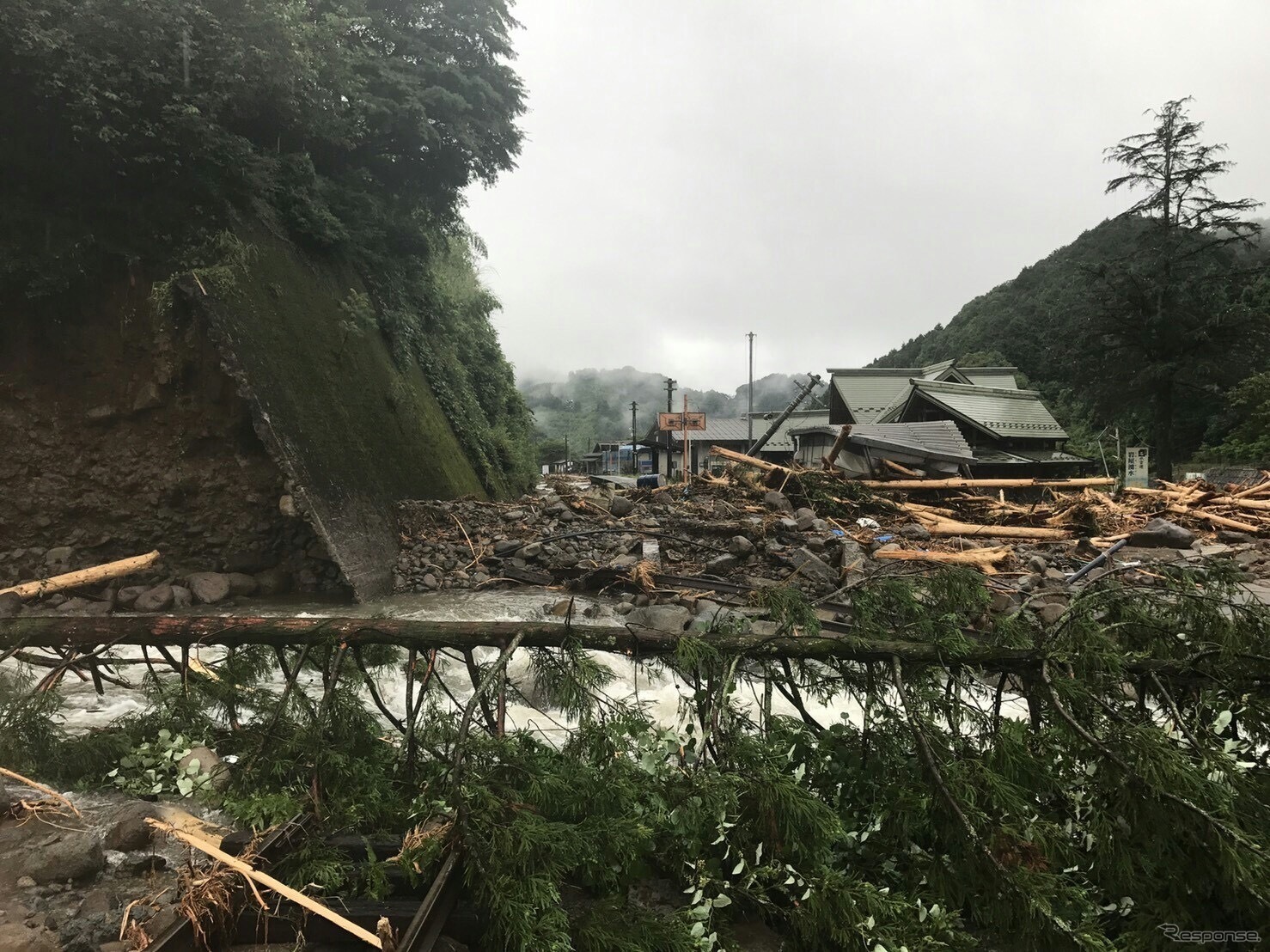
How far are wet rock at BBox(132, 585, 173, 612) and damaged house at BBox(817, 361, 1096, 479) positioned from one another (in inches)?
576

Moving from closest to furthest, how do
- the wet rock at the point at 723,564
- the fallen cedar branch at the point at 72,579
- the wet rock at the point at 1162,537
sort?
1. the fallen cedar branch at the point at 72,579
2. the wet rock at the point at 723,564
3. the wet rock at the point at 1162,537

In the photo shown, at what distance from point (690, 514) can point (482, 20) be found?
13.2m

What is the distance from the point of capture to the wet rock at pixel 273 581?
31.9ft

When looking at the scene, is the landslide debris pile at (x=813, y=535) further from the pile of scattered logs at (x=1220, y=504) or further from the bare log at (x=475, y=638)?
the bare log at (x=475, y=638)

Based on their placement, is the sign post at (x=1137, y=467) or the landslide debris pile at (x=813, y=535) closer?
the landslide debris pile at (x=813, y=535)

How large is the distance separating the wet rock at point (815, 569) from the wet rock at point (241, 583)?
8061mm

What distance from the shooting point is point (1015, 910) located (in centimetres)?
179

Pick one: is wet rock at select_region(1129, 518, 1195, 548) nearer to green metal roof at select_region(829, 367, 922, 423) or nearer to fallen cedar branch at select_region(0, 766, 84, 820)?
fallen cedar branch at select_region(0, 766, 84, 820)

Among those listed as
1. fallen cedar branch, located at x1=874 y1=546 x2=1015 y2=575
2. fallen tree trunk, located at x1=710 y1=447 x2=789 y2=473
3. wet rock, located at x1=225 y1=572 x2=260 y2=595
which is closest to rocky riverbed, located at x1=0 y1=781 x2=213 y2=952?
wet rock, located at x1=225 y1=572 x2=260 y2=595

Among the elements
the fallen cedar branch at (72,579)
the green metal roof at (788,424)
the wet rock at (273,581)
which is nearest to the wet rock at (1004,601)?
the fallen cedar branch at (72,579)

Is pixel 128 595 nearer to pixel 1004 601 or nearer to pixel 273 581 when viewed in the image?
pixel 273 581

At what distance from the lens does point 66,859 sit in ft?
8.00

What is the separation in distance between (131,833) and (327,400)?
9409mm

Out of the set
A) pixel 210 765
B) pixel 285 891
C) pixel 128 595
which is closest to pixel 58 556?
pixel 128 595
